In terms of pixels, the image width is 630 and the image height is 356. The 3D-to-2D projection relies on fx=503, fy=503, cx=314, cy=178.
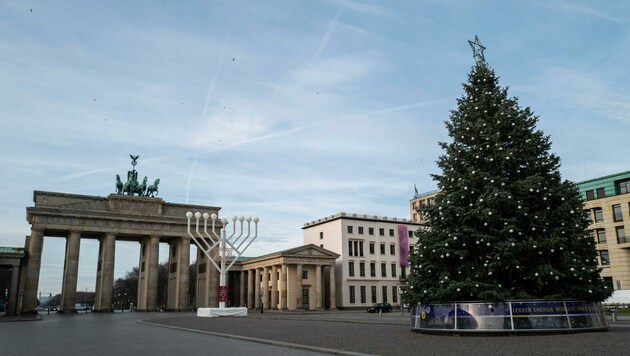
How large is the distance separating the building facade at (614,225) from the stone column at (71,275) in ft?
217

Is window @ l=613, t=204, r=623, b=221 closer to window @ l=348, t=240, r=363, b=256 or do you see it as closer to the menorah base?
window @ l=348, t=240, r=363, b=256

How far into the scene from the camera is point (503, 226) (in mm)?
18562

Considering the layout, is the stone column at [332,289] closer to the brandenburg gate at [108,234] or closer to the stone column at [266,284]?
the stone column at [266,284]

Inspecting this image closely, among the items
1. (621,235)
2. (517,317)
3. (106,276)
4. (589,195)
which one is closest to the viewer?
(517,317)

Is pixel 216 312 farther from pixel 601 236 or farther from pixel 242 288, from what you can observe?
pixel 601 236

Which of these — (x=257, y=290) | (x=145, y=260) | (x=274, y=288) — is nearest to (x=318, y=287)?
(x=274, y=288)

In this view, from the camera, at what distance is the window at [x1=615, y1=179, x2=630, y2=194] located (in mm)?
63591

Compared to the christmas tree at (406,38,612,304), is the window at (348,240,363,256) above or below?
above

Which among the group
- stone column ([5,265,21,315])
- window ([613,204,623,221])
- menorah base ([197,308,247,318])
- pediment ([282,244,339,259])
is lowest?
menorah base ([197,308,247,318])

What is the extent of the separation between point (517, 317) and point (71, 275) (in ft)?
211

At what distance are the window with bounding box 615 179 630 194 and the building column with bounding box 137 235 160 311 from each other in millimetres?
63159

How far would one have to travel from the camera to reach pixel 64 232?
233ft

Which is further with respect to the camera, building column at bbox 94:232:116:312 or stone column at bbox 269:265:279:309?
stone column at bbox 269:265:279:309

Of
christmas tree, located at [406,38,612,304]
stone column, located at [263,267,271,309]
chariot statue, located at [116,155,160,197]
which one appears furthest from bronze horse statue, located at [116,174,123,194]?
christmas tree, located at [406,38,612,304]
